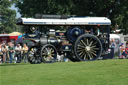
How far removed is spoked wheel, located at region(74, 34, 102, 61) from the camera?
2020 cm

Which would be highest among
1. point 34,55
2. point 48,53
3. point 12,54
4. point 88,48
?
point 88,48

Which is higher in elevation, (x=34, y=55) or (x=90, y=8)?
(x=90, y=8)

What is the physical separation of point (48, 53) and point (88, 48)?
7.46 feet

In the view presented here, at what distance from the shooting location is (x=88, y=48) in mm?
20312

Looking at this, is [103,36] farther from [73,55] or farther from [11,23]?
[11,23]

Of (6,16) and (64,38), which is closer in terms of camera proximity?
(64,38)

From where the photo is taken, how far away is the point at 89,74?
12.2 meters

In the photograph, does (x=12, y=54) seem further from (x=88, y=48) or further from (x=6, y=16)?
(x=6, y=16)

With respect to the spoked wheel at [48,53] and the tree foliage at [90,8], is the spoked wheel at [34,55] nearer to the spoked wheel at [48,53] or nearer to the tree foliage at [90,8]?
the spoked wheel at [48,53]

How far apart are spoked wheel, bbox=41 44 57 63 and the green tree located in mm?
85229

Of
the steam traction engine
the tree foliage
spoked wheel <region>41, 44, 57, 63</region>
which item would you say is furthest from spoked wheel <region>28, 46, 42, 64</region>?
the tree foliage

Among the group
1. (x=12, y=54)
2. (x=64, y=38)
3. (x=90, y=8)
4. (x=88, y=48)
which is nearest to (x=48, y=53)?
(x=64, y=38)

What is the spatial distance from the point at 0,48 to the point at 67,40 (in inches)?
331

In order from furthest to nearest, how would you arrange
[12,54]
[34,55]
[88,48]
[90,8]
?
1. [90,8]
2. [12,54]
3. [34,55]
4. [88,48]
